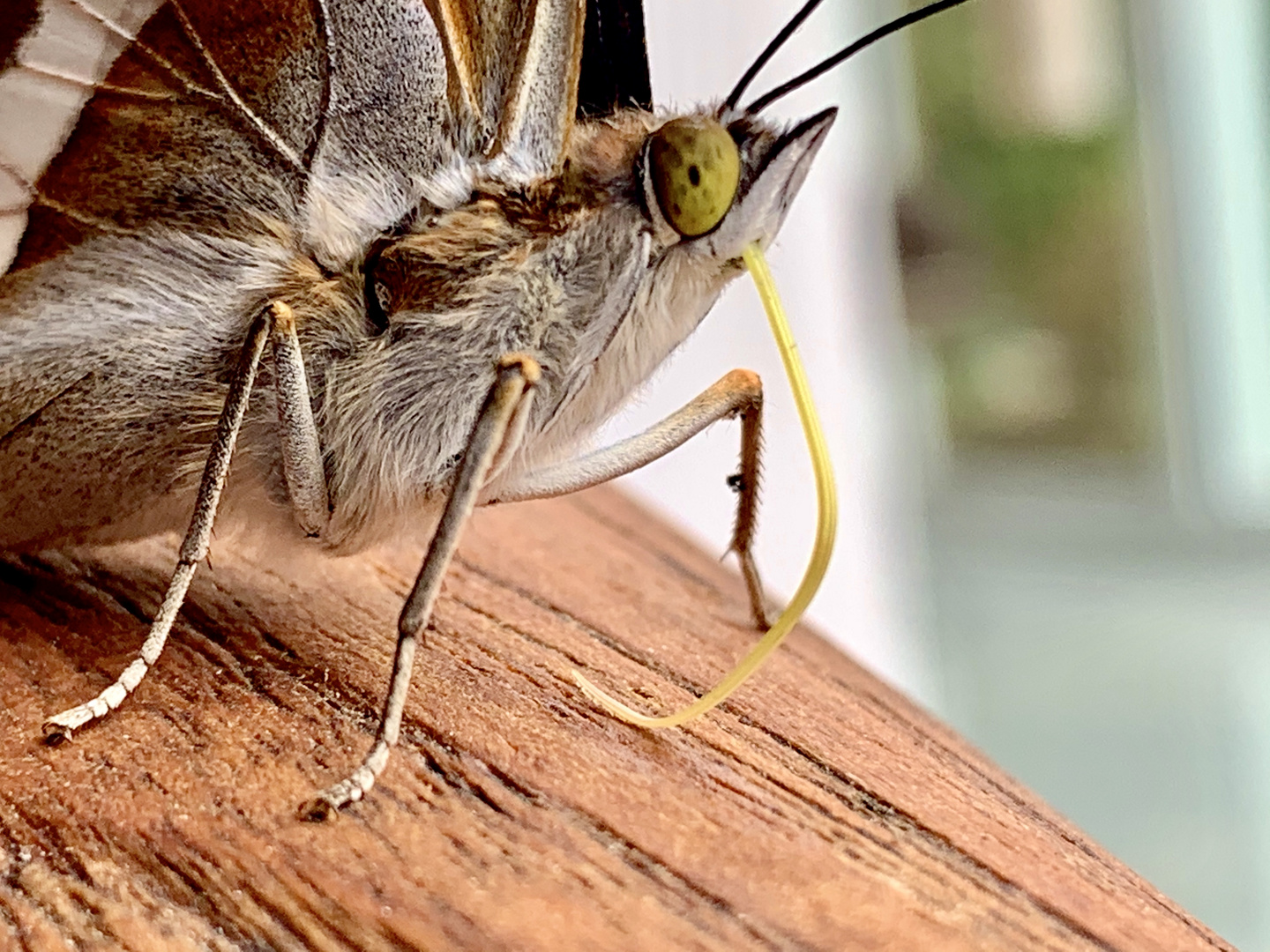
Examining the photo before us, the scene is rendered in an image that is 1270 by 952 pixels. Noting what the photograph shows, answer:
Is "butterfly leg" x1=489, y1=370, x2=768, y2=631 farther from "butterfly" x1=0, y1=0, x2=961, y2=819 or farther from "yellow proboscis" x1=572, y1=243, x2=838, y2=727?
"yellow proboscis" x1=572, y1=243, x2=838, y2=727

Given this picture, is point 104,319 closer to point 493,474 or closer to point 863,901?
point 493,474

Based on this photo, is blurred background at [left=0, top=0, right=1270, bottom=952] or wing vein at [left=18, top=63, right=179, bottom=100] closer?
Result: wing vein at [left=18, top=63, right=179, bottom=100]

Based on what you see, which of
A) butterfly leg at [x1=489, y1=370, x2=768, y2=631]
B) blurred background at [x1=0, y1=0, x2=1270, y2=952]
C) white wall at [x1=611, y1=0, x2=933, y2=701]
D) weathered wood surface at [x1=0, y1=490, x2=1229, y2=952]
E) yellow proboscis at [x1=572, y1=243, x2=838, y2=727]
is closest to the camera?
weathered wood surface at [x1=0, y1=490, x2=1229, y2=952]

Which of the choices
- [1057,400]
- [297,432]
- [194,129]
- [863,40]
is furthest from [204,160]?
[1057,400]

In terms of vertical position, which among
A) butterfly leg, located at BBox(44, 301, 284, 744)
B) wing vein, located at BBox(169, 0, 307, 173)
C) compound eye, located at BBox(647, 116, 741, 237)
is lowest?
butterfly leg, located at BBox(44, 301, 284, 744)

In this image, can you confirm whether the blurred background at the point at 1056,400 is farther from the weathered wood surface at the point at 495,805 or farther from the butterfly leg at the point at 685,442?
the weathered wood surface at the point at 495,805

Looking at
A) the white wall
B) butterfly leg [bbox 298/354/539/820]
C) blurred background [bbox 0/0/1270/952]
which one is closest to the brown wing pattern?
butterfly leg [bbox 298/354/539/820]
